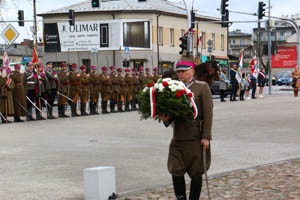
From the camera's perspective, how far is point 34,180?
8547 millimetres

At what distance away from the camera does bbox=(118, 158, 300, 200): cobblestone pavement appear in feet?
23.9

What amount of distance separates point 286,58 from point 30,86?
7649cm

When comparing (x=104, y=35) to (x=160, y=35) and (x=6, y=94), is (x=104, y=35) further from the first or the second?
(x=6, y=94)

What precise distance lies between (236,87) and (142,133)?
1740 cm

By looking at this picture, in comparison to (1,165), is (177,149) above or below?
above

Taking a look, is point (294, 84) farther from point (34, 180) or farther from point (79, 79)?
Result: point (34, 180)

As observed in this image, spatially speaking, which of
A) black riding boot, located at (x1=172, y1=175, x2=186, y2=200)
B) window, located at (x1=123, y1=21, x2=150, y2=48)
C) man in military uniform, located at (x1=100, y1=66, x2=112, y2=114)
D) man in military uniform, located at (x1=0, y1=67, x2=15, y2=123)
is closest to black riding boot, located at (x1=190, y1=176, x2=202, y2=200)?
black riding boot, located at (x1=172, y1=175, x2=186, y2=200)

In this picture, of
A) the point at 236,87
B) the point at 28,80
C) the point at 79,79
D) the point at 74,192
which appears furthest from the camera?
the point at 236,87

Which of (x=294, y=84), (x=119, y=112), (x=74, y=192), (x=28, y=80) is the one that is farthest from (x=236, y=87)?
(x=74, y=192)

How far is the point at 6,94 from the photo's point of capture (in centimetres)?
1989

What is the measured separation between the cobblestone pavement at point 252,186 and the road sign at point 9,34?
16465 mm

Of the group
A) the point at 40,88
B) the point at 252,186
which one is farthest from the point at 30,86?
the point at 252,186

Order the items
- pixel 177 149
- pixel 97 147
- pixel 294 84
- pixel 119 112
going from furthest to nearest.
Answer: pixel 294 84, pixel 119 112, pixel 97 147, pixel 177 149

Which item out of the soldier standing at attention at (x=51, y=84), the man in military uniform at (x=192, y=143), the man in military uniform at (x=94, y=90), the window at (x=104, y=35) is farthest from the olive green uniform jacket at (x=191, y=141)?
the window at (x=104, y=35)
